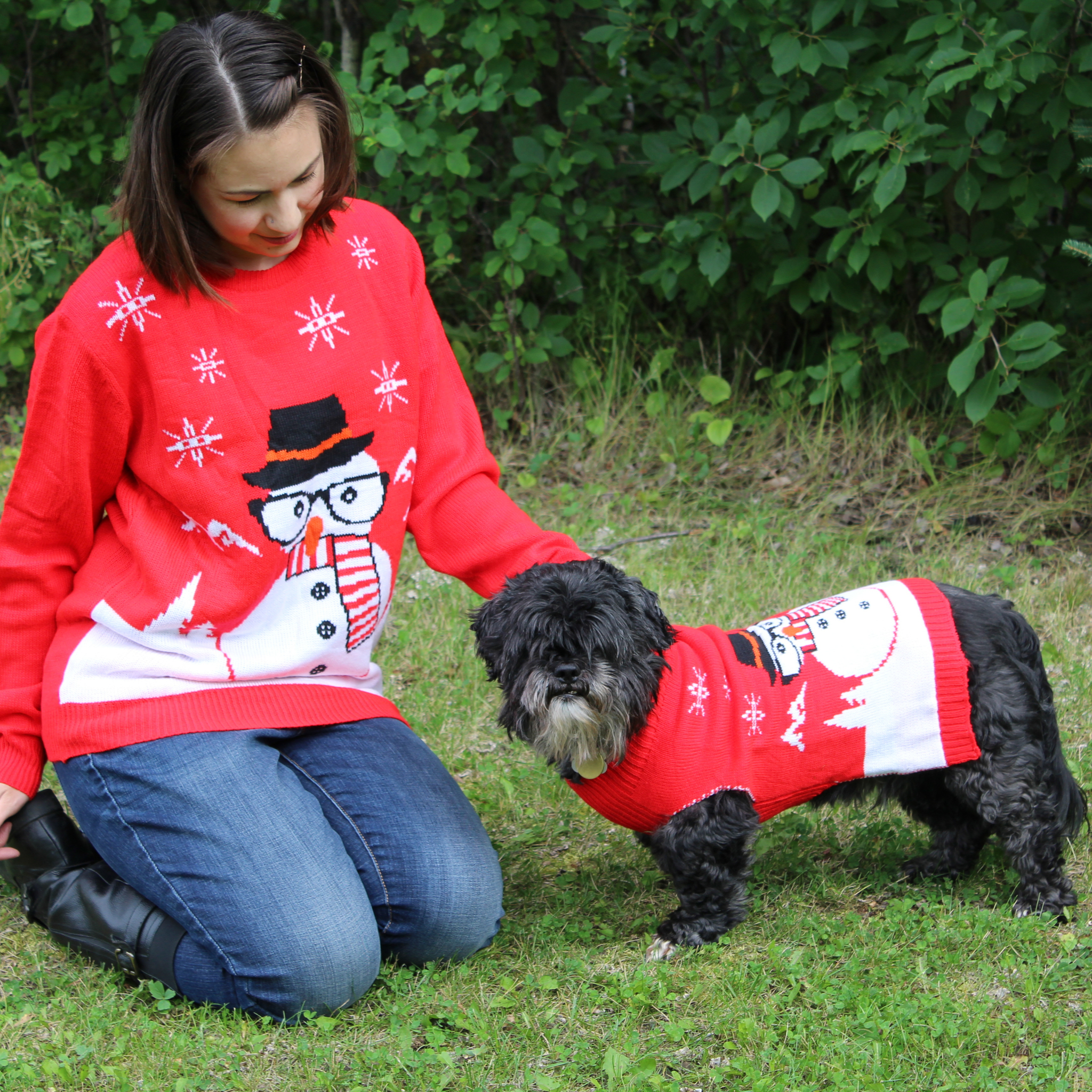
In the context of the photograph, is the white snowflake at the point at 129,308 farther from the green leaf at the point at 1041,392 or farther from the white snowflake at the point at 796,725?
the green leaf at the point at 1041,392

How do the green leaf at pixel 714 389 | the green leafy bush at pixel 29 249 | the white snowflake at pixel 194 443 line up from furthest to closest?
1. the green leafy bush at pixel 29 249
2. the green leaf at pixel 714 389
3. the white snowflake at pixel 194 443

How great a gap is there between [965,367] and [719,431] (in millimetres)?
1350

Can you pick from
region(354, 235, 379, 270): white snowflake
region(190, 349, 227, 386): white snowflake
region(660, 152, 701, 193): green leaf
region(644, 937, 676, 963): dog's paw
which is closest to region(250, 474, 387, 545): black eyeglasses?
region(190, 349, 227, 386): white snowflake

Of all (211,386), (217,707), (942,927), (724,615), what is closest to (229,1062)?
(217,707)

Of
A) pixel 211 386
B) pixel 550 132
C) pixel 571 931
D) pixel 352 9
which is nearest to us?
pixel 211 386

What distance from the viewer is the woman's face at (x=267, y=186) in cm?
232

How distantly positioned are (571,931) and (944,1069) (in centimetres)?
93

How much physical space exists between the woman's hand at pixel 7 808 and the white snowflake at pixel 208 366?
1.08 metres

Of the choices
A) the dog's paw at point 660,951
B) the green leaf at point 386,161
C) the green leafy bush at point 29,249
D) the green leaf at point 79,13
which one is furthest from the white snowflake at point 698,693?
the green leafy bush at point 29,249

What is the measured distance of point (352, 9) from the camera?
5426 millimetres

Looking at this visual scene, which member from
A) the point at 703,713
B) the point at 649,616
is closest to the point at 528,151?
the point at 649,616

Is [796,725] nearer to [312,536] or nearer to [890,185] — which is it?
[312,536]

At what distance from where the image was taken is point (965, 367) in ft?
13.3

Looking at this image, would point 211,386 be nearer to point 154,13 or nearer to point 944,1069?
point 944,1069
